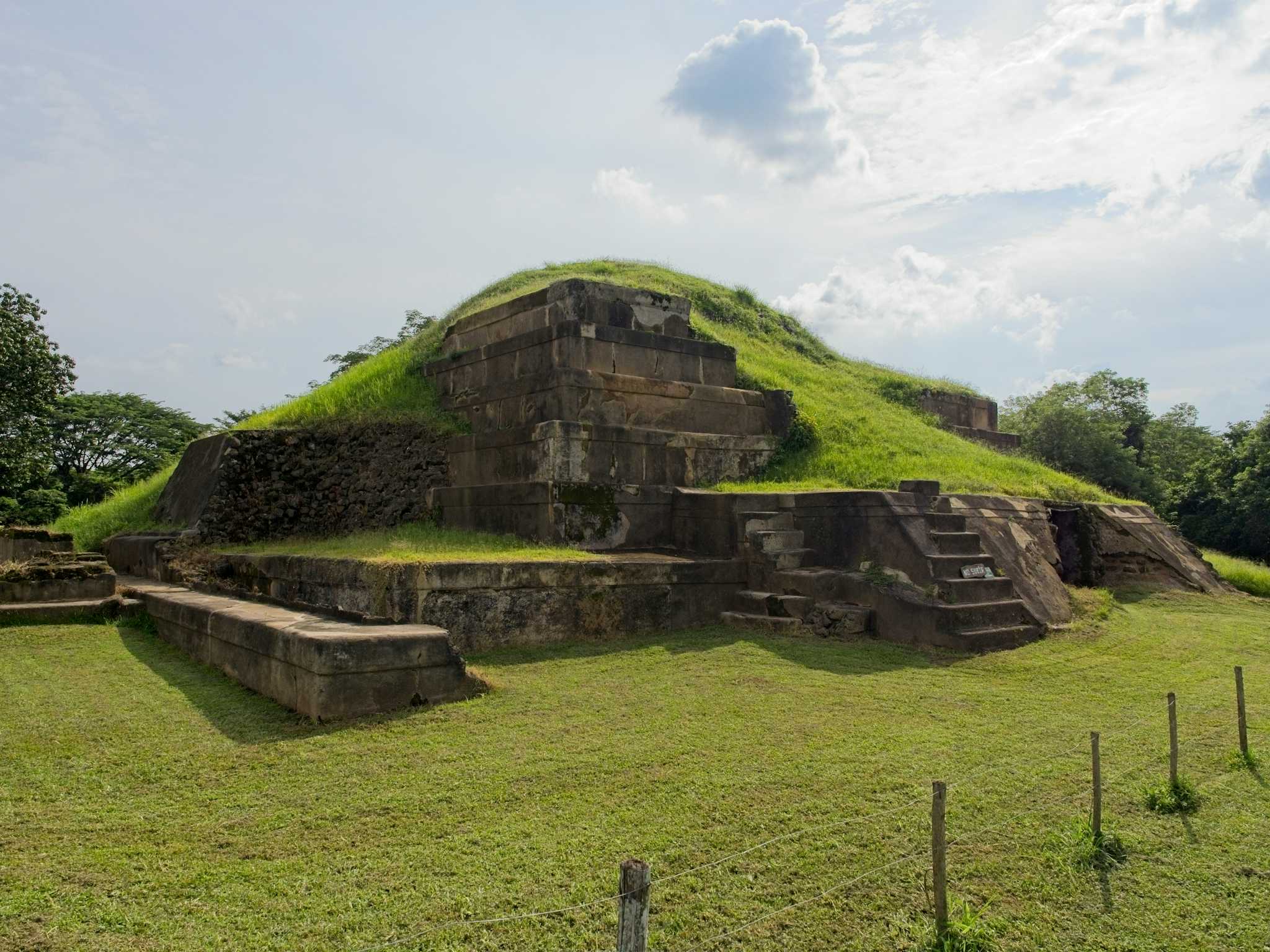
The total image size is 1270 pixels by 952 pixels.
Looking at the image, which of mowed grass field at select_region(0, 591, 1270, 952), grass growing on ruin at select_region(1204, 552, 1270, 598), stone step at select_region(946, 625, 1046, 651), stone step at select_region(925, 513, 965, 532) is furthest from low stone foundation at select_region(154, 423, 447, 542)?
grass growing on ruin at select_region(1204, 552, 1270, 598)

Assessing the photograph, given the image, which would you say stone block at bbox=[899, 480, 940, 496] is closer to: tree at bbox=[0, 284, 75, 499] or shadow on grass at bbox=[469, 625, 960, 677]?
shadow on grass at bbox=[469, 625, 960, 677]

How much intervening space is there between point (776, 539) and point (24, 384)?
17.1 meters

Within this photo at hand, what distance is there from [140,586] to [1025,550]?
29.9 feet

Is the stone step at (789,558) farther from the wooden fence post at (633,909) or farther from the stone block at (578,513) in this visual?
the wooden fence post at (633,909)

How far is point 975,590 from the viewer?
7672 millimetres

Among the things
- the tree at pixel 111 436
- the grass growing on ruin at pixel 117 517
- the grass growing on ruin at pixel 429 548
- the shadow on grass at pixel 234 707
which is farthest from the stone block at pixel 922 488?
the tree at pixel 111 436

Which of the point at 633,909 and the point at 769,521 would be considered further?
the point at 769,521

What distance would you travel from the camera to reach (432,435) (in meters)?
11.2

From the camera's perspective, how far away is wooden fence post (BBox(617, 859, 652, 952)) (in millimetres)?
2154

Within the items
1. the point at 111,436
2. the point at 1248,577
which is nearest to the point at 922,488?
the point at 1248,577

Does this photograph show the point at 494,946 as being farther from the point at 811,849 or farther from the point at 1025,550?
the point at 1025,550

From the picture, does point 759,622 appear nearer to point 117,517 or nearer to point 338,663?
point 338,663

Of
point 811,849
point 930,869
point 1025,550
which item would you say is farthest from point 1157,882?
point 1025,550

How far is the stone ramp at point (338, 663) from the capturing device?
5270mm
